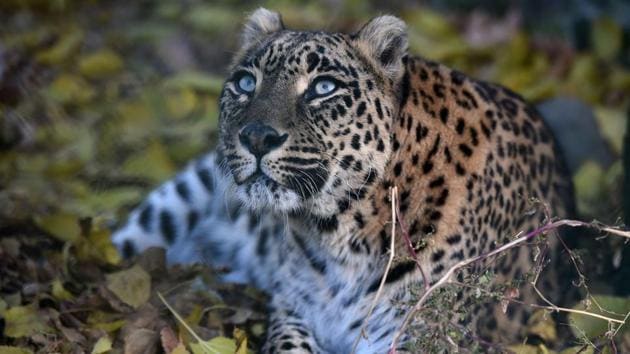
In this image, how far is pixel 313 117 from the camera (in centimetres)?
646

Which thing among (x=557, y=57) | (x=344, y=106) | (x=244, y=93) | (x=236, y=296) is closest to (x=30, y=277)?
(x=236, y=296)

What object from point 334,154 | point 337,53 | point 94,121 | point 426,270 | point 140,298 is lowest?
point 94,121

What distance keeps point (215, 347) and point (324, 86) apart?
5.54 ft

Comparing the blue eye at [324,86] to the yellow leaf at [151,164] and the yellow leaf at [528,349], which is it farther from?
the yellow leaf at [151,164]

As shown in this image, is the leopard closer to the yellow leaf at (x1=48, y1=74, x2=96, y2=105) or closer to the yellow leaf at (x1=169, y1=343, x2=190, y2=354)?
the yellow leaf at (x1=169, y1=343, x2=190, y2=354)

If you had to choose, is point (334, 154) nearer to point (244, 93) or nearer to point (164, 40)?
point (244, 93)

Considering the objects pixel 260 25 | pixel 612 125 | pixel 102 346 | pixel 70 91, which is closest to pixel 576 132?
pixel 612 125

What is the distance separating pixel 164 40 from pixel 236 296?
6833mm

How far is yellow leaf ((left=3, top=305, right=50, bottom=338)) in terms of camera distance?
6.79m

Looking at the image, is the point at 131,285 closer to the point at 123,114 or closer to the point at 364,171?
the point at 364,171

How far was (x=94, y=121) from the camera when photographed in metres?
11.9

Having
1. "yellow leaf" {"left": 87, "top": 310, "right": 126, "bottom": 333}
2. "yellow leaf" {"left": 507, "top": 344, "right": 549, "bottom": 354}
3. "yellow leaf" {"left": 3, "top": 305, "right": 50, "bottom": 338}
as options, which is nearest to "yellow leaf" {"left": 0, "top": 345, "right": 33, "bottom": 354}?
"yellow leaf" {"left": 3, "top": 305, "right": 50, "bottom": 338}

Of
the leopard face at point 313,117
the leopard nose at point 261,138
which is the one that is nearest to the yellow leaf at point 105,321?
the leopard face at point 313,117

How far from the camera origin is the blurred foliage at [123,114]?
23.9 ft
